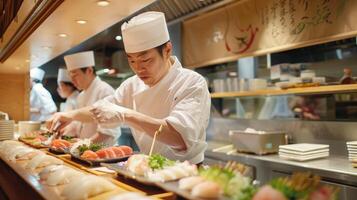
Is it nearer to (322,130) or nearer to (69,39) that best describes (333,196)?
(322,130)

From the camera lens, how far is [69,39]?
13.1 ft

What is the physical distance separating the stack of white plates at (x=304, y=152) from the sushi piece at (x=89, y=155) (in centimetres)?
209

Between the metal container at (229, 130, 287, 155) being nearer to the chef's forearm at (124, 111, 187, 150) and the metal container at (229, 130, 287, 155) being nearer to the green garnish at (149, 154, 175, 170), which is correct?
the chef's forearm at (124, 111, 187, 150)

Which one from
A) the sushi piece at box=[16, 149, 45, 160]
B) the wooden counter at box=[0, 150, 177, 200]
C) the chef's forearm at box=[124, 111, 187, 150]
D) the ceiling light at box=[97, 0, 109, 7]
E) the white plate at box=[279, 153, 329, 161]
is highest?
the ceiling light at box=[97, 0, 109, 7]

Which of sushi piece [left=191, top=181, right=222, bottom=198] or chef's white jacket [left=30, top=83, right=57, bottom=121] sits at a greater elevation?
chef's white jacket [left=30, top=83, right=57, bottom=121]

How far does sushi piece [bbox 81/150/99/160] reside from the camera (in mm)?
2199

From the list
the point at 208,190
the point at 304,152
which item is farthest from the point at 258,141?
the point at 208,190

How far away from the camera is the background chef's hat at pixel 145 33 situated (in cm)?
242

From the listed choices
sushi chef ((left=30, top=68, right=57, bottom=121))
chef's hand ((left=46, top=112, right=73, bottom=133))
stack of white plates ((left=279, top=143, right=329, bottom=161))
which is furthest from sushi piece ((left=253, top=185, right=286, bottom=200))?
sushi chef ((left=30, top=68, right=57, bottom=121))

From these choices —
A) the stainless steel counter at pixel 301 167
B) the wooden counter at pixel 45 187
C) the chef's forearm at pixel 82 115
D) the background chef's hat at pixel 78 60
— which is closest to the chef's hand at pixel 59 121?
the chef's forearm at pixel 82 115

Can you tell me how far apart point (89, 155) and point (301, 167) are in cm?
203

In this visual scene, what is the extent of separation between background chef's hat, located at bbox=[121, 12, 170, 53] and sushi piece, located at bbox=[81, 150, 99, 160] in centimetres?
75

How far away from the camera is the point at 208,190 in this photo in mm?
1199

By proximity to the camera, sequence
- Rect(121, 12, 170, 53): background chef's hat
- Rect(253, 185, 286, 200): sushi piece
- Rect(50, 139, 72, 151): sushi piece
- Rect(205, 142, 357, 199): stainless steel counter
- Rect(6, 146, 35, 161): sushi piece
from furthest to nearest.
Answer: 1. Rect(205, 142, 357, 199): stainless steel counter
2. Rect(50, 139, 72, 151): sushi piece
3. Rect(6, 146, 35, 161): sushi piece
4. Rect(121, 12, 170, 53): background chef's hat
5. Rect(253, 185, 286, 200): sushi piece
